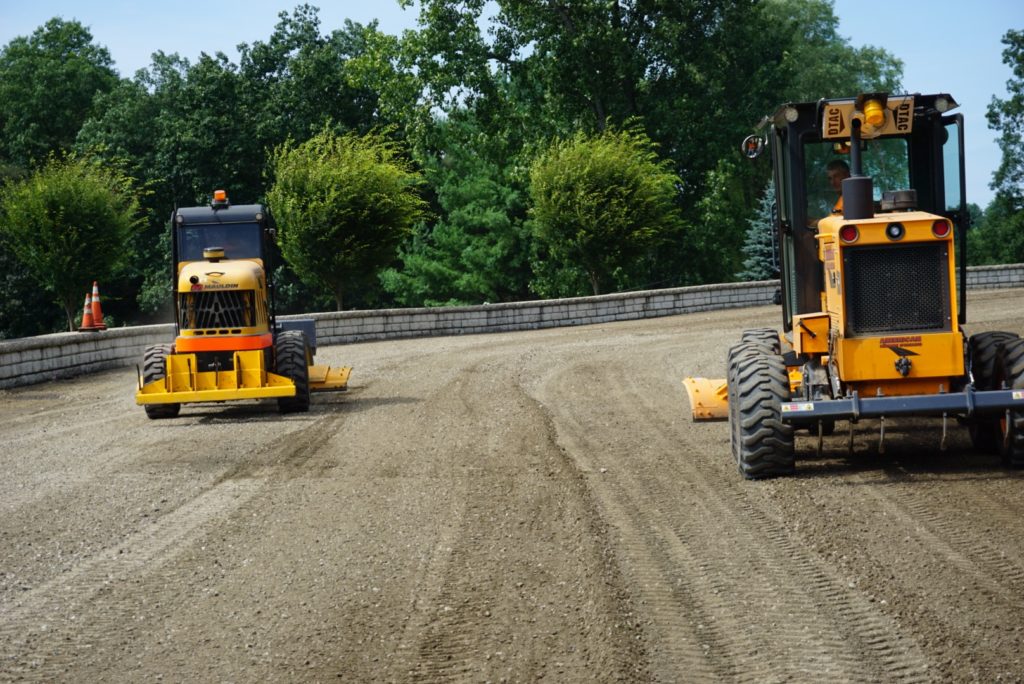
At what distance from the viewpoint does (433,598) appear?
20.4 feet

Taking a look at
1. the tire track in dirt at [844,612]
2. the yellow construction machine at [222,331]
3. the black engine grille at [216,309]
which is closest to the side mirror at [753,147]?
the tire track in dirt at [844,612]

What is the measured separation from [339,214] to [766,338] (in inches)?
940

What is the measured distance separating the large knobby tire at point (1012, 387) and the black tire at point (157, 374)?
9436 mm

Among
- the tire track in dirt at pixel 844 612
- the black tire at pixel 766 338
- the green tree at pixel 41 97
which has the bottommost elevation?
the tire track in dirt at pixel 844 612

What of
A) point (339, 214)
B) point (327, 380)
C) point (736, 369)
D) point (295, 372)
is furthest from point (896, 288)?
point (339, 214)

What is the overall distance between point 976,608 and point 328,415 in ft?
32.4

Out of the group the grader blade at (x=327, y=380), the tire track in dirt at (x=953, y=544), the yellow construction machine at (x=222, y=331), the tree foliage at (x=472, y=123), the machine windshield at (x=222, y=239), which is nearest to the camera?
the tire track in dirt at (x=953, y=544)

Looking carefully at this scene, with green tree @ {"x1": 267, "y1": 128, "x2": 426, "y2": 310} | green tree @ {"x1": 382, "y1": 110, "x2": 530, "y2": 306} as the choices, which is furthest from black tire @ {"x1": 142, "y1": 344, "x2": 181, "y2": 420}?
green tree @ {"x1": 382, "y1": 110, "x2": 530, "y2": 306}

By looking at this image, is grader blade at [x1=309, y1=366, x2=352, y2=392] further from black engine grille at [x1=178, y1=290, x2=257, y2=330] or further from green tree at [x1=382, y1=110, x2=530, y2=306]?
green tree at [x1=382, y1=110, x2=530, y2=306]

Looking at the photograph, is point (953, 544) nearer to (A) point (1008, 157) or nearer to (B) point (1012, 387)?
(B) point (1012, 387)

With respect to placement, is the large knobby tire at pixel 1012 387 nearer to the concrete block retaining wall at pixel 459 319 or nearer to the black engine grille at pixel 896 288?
the black engine grille at pixel 896 288

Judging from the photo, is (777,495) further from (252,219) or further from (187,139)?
(187,139)

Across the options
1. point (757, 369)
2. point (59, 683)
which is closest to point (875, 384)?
point (757, 369)

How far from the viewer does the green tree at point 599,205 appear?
116 ft
